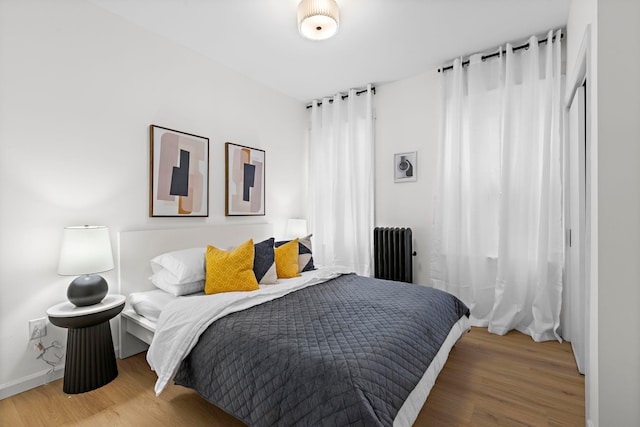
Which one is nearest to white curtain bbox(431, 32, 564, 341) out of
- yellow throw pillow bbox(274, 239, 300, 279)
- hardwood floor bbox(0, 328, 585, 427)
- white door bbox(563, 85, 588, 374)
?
white door bbox(563, 85, 588, 374)

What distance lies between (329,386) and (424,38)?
2.94 meters

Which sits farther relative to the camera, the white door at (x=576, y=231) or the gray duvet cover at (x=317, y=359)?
the white door at (x=576, y=231)

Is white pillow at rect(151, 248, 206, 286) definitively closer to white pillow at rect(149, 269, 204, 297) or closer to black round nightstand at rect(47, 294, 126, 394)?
white pillow at rect(149, 269, 204, 297)

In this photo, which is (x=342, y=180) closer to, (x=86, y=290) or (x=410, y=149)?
(x=410, y=149)

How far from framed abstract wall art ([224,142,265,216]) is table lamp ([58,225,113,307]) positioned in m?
1.38

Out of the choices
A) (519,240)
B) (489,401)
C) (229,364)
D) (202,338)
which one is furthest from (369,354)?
(519,240)

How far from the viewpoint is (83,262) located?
6.55 ft

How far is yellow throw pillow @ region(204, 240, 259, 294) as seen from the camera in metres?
2.34

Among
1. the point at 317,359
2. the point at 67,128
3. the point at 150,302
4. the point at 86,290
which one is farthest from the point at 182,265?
the point at 317,359

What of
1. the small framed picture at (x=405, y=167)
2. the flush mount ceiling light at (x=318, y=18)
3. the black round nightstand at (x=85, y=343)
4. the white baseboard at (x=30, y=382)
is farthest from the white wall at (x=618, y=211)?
the white baseboard at (x=30, y=382)

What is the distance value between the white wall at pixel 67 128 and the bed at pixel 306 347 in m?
0.43

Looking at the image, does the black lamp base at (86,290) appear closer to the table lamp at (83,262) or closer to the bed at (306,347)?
the table lamp at (83,262)

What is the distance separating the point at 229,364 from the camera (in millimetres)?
1511

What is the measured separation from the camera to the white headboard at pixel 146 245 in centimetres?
246
